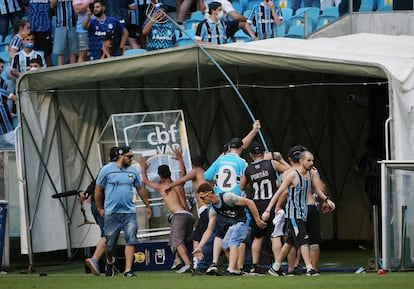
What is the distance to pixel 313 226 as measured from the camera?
17.1 metres

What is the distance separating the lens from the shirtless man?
1909 cm

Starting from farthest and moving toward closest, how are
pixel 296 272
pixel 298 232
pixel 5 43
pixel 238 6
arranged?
1. pixel 238 6
2. pixel 5 43
3. pixel 296 272
4. pixel 298 232

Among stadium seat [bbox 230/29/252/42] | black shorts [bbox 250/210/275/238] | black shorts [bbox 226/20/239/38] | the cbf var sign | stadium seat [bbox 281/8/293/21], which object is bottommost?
black shorts [bbox 250/210/275/238]

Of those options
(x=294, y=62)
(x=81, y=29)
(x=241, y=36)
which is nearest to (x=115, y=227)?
(x=294, y=62)

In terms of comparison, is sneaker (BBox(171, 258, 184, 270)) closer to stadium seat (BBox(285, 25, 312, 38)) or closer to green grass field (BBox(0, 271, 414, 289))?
green grass field (BBox(0, 271, 414, 289))

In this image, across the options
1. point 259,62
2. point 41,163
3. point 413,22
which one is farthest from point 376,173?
point 41,163

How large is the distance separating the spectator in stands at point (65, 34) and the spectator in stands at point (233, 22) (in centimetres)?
272

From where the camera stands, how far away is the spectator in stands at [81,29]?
22438 mm

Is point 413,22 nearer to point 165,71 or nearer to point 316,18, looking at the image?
point 316,18

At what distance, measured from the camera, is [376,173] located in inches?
884

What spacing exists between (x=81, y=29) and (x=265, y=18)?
3.42m

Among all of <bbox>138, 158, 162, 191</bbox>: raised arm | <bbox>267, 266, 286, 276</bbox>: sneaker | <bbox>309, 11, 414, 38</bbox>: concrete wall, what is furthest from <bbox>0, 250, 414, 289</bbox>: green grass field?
<bbox>309, 11, 414, 38</bbox>: concrete wall

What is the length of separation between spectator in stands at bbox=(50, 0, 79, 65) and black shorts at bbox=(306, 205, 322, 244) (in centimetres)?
714

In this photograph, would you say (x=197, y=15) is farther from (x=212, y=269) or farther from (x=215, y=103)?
(x=212, y=269)
